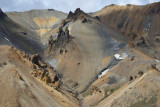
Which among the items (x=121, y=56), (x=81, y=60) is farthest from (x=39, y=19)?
(x=121, y=56)

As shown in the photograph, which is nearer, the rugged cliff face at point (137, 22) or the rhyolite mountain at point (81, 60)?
the rhyolite mountain at point (81, 60)

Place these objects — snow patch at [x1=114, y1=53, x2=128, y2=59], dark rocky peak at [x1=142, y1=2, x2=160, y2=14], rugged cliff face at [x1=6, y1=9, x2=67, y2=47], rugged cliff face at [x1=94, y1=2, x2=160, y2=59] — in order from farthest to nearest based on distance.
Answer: dark rocky peak at [x1=142, y1=2, x2=160, y2=14] → rugged cliff face at [x1=6, y1=9, x2=67, y2=47] → rugged cliff face at [x1=94, y1=2, x2=160, y2=59] → snow patch at [x1=114, y1=53, x2=128, y2=59]

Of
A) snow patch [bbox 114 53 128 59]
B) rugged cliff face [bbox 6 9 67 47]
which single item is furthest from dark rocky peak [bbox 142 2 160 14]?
snow patch [bbox 114 53 128 59]

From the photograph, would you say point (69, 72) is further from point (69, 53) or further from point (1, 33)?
point (1, 33)

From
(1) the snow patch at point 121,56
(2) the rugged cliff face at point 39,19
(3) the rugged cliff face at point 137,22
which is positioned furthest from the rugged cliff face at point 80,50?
(2) the rugged cliff face at point 39,19

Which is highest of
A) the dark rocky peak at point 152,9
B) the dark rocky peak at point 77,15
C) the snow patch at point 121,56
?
the dark rocky peak at point 77,15

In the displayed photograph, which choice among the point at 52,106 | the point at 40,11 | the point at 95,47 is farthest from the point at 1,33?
the point at 40,11

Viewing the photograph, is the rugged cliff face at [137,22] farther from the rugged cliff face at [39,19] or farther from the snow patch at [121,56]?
the snow patch at [121,56]

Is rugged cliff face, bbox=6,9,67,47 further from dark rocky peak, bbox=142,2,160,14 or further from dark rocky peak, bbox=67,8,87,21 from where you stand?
dark rocky peak, bbox=142,2,160,14
